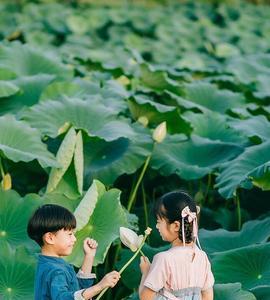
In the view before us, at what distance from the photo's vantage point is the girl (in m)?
2.91

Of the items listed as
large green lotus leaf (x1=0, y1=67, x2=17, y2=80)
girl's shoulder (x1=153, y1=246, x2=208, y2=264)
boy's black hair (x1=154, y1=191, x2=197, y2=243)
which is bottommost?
large green lotus leaf (x1=0, y1=67, x2=17, y2=80)

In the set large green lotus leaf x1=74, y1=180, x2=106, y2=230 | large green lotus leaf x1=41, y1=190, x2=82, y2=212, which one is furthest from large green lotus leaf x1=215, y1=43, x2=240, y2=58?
large green lotus leaf x1=74, y1=180, x2=106, y2=230

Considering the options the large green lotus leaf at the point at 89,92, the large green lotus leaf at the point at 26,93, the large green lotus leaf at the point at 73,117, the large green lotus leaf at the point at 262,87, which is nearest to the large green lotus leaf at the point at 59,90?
the large green lotus leaf at the point at 89,92

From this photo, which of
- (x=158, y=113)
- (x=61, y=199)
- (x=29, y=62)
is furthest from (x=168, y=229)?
(x=29, y=62)

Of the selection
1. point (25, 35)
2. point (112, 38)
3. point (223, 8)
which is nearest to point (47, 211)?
point (25, 35)

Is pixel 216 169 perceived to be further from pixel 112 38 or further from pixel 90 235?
pixel 112 38

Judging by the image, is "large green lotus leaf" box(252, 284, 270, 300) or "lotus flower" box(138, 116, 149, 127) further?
"lotus flower" box(138, 116, 149, 127)

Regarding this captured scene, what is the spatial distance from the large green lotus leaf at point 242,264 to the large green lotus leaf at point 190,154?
94 centimetres

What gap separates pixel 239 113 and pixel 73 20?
7633 mm

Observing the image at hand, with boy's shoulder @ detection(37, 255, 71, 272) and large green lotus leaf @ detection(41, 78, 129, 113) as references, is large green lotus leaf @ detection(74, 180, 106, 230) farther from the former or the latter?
large green lotus leaf @ detection(41, 78, 129, 113)

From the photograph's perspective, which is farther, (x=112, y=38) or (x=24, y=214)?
(x=112, y=38)

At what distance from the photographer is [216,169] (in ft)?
15.9

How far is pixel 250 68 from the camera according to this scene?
7.93 m

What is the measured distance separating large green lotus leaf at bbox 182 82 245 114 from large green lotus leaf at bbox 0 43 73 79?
845 mm
